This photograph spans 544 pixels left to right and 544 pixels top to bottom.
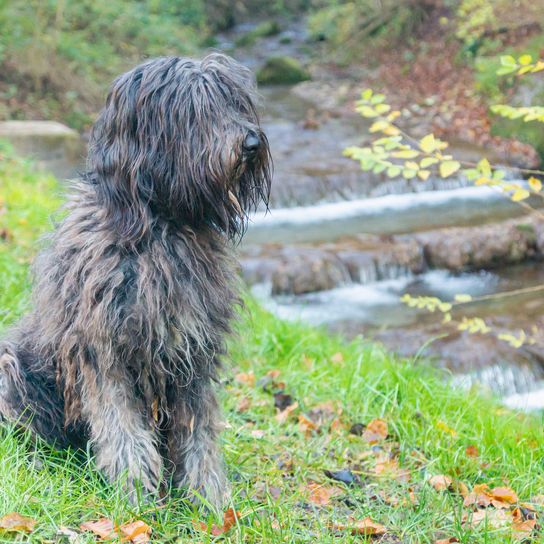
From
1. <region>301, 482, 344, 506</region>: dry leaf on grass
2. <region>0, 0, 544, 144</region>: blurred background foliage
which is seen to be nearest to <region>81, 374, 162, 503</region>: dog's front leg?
<region>301, 482, 344, 506</region>: dry leaf on grass

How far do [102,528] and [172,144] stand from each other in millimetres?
1508

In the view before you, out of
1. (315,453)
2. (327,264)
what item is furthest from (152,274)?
(327,264)

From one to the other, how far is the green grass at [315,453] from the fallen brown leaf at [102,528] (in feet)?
0.13

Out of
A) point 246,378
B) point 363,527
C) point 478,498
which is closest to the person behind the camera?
point 363,527

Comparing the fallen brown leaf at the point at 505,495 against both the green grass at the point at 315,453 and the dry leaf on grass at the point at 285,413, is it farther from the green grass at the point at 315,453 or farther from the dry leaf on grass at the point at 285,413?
the dry leaf on grass at the point at 285,413

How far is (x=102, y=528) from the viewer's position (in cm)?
301

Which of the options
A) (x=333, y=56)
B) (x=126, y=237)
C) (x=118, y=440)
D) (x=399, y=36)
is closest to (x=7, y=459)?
(x=118, y=440)

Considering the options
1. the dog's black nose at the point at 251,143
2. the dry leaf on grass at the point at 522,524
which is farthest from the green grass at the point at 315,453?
the dog's black nose at the point at 251,143

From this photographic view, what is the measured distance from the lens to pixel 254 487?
3.64 metres

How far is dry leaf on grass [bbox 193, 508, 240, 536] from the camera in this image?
3129 millimetres

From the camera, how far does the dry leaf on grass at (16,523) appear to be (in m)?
2.87

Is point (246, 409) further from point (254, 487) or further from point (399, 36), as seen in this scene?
point (399, 36)

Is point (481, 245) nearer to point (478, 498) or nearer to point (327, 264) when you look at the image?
point (327, 264)

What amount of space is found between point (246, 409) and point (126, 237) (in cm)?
192
